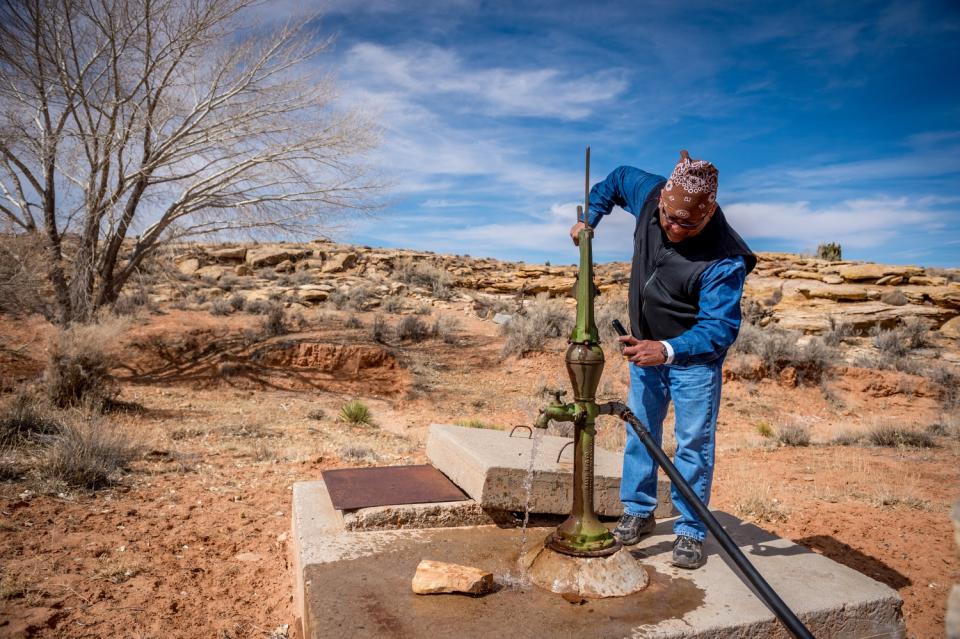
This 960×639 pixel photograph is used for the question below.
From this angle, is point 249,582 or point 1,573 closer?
point 1,573

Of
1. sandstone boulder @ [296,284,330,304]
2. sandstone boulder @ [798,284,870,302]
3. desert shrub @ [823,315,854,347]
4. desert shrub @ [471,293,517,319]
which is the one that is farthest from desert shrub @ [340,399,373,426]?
sandstone boulder @ [798,284,870,302]

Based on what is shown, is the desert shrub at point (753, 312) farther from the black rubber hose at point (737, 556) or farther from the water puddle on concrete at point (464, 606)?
the black rubber hose at point (737, 556)

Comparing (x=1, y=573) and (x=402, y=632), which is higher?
(x=402, y=632)

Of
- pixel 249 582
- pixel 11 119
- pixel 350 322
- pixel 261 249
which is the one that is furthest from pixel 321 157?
pixel 261 249

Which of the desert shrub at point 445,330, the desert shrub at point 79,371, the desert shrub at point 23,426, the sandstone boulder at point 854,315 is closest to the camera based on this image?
the desert shrub at point 23,426

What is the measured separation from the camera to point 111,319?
387 inches

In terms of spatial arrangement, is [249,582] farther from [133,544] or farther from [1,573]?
[1,573]

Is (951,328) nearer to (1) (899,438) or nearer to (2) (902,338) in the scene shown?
(2) (902,338)

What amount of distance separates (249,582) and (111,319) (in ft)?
27.0

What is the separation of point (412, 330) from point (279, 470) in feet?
27.3

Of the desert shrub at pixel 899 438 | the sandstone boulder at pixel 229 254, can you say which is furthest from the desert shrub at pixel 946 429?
the sandstone boulder at pixel 229 254

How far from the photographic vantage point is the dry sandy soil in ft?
9.76

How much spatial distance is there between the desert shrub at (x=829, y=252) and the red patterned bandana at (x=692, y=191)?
92.4 feet

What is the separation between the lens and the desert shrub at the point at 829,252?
2723 centimetres
